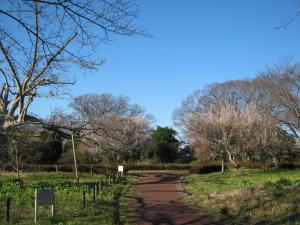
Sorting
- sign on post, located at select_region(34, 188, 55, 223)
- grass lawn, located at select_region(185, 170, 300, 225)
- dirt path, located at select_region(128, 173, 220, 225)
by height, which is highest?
sign on post, located at select_region(34, 188, 55, 223)

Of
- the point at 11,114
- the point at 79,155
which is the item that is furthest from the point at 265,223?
the point at 79,155

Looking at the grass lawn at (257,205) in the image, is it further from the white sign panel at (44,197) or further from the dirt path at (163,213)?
the white sign panel at (44,197)

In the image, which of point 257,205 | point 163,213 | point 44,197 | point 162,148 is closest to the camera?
point 44,197

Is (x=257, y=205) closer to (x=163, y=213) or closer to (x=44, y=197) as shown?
(x=163, y=213)

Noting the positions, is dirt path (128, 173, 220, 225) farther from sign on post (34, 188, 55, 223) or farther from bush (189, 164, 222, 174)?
bush (189, 164, 222, 174)

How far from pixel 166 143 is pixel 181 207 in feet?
192

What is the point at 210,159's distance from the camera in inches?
2751

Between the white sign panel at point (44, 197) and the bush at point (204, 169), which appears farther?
the bush at point (204, 169)

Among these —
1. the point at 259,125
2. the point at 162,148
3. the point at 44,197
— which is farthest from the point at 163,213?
the point at 162,148

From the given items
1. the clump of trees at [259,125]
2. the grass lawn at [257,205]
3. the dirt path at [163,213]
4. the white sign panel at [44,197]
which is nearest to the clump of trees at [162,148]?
the clump of trees at [259,125]

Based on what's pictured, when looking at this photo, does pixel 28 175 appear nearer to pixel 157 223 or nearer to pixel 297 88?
pixel 157 223

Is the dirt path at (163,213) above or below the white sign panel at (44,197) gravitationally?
below

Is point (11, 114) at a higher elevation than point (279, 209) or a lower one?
higher

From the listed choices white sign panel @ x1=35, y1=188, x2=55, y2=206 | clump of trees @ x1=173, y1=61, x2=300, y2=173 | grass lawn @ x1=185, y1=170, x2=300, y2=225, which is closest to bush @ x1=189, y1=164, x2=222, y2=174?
clump of trees @ x1=173, y1=61, x2=300, y2=173
